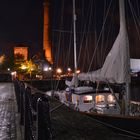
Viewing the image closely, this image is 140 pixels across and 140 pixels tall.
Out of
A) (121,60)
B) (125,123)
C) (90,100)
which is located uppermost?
(121,60)

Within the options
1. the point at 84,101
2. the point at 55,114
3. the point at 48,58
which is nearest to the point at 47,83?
the point at 48,58

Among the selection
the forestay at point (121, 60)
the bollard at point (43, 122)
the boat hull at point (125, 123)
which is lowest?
the boat hull at point (125, 123)

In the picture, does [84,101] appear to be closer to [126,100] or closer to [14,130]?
[126,100]

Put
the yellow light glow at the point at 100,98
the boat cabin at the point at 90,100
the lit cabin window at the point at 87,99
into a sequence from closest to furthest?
the boat cabin at the point at 90,100
the lit cabin window at the point at 87,99
the yellow light glow at the point at 100,98

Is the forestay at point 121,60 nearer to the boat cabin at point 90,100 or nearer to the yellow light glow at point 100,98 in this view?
the boat cabin at point 90,100

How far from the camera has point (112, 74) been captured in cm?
1498

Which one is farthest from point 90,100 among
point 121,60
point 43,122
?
point 43,122

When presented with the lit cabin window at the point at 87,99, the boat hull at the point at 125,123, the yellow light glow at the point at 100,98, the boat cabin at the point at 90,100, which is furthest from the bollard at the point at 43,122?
the yellow light glow at the point at 100,98

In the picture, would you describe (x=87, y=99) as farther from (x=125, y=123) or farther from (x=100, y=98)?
(x=125, y=123)

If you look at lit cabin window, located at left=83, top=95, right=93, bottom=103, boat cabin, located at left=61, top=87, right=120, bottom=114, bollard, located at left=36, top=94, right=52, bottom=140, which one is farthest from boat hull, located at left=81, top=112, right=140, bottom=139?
bollard, located at left=36, top=94, right=52, bottom=140

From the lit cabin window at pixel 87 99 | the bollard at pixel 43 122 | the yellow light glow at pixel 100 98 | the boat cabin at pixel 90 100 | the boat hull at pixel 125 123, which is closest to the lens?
the bollard at pixel 43 122

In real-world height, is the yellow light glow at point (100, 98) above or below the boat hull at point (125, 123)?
above

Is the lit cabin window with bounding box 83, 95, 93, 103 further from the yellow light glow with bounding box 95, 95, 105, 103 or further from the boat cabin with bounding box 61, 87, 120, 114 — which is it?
the yellow light glow with bounding box 95, 95, 105, 103

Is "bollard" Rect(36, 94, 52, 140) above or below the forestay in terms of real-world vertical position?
below
